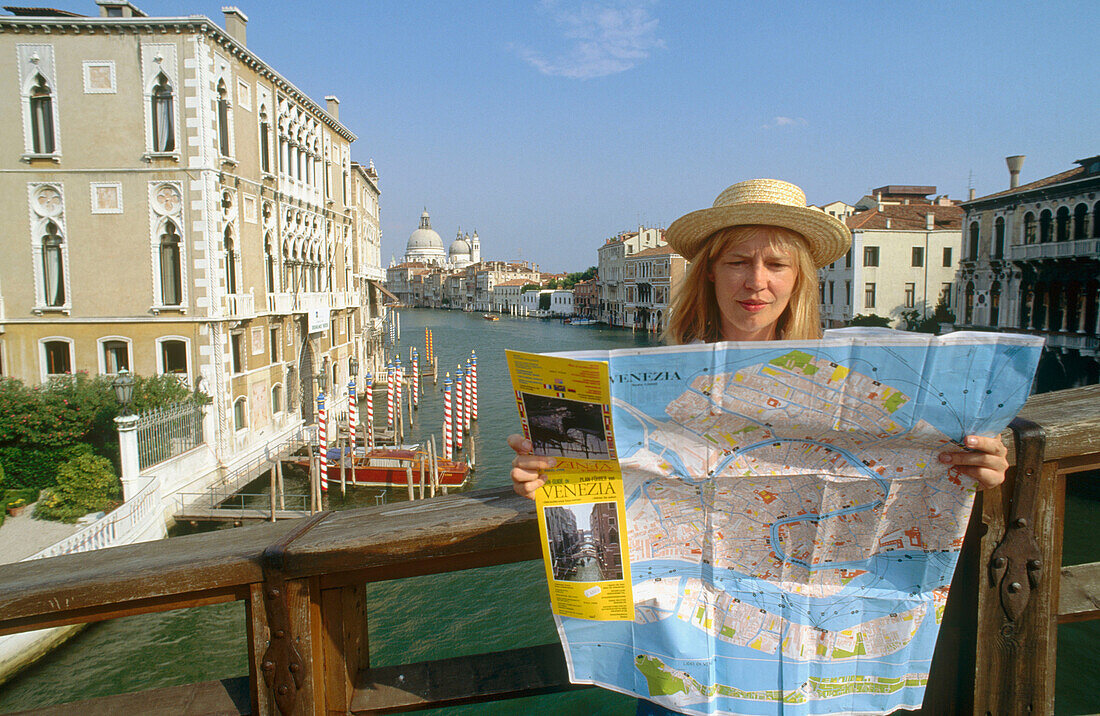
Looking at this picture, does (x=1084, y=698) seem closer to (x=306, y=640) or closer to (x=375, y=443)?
(x=306, y=640)

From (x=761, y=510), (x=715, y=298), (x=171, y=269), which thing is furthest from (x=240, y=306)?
(x=761, y=510)

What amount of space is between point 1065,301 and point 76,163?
63.2ft

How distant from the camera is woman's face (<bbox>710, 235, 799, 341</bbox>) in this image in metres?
1.27

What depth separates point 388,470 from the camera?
12836 millimetres

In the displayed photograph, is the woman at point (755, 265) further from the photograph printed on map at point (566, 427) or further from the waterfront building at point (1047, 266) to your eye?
the waterfront building at point (1047, 266)

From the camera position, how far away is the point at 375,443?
15.7 m

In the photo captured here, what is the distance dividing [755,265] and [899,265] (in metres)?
27.2

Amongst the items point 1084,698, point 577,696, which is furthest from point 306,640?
point 1084,698

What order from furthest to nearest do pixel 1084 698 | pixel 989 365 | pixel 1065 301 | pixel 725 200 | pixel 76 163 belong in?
pixel 1065 301, pixel 76 163, pixel 1084 698, pixel 725 200, pixel 989 365

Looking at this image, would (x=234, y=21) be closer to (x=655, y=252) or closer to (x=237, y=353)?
(x=237, y=353)

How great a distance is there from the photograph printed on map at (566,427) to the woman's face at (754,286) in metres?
0.54

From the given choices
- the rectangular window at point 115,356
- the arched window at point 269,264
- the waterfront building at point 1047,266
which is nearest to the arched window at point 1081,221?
the waterfront building at point 1047,266

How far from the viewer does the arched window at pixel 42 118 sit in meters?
10.0

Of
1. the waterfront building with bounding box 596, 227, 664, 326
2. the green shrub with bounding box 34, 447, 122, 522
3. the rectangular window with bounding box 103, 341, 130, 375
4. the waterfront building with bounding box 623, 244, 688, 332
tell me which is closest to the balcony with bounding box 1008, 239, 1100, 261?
the green shrub with bounding box 34, 447, 122, 522
